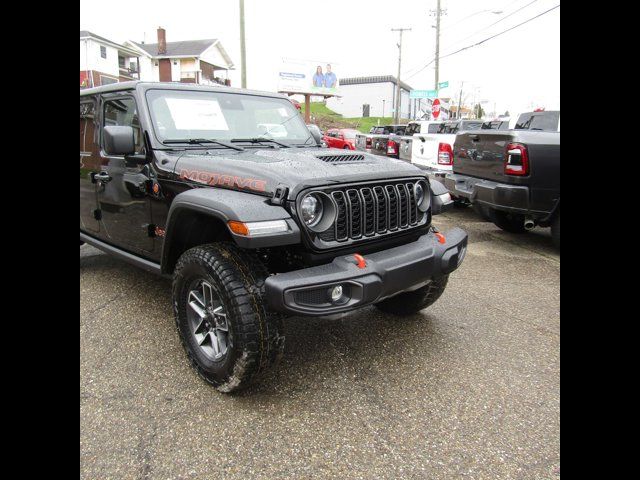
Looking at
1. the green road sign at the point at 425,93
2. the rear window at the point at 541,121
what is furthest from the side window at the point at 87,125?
the green road sign at the point at 425,93

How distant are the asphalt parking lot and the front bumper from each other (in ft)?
2.11

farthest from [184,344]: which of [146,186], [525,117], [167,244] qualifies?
[525,117]

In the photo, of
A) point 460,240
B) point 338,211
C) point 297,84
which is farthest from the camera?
point 297,84

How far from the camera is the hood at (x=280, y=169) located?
2686mm

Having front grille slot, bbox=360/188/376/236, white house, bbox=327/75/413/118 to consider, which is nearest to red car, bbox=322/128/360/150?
front grille slot, bbox=360/188/376/236

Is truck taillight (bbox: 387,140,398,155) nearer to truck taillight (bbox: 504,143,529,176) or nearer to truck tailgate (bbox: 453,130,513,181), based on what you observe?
truck tailgate (bbox: 453,130,513,181)

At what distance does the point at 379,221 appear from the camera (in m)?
2.97

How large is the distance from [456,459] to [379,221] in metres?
1.38

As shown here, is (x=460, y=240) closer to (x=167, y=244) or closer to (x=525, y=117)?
(x=167, y=244)

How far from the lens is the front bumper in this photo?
241 centimetres

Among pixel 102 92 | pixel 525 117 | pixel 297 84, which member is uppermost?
pixel 297 84

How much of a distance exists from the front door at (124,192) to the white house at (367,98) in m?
68.2

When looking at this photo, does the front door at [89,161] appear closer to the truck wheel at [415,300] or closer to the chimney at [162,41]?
the truck wheel at [415,300]

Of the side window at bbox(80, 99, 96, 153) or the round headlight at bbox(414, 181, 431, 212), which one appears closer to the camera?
the round headlight at bbox(414, 181, 431, 212)
